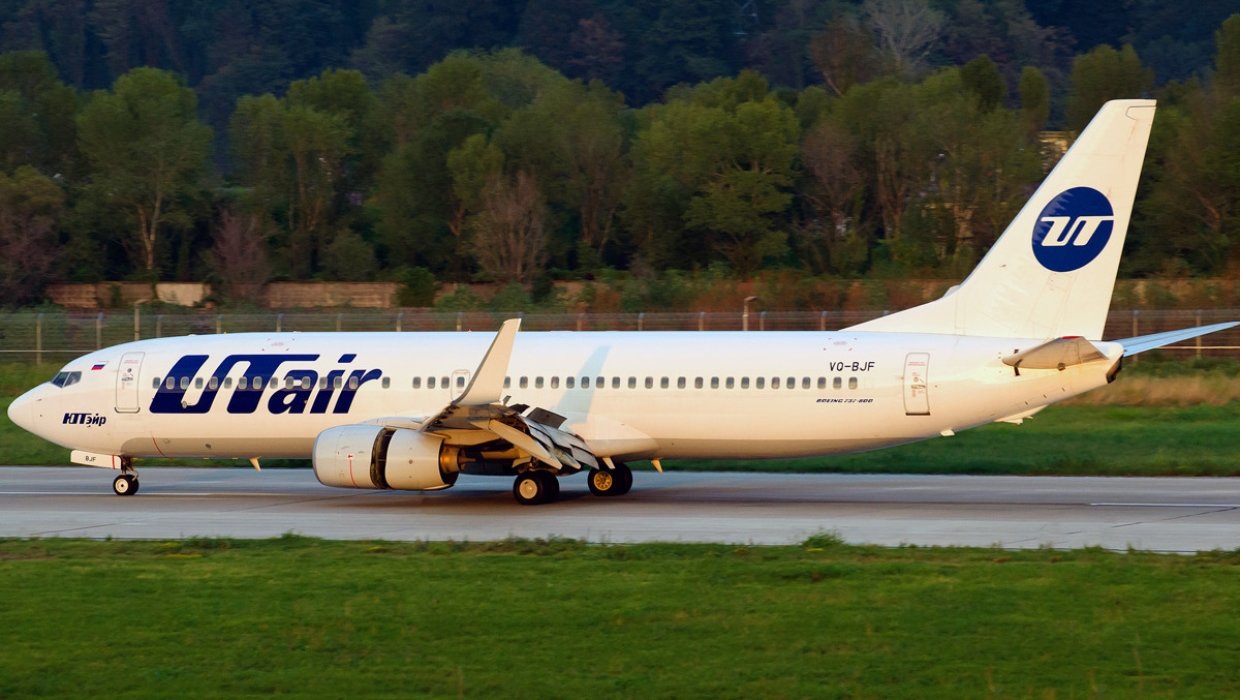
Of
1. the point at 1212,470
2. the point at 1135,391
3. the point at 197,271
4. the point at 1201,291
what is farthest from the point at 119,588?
the point at 197,271

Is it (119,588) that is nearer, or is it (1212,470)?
(119,588)

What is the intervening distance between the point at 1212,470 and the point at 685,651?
16989 mm

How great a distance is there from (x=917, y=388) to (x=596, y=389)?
4.75 metres

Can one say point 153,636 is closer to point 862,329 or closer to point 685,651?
point 685,651

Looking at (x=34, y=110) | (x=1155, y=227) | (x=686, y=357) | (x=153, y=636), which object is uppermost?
(x=34, y=110)

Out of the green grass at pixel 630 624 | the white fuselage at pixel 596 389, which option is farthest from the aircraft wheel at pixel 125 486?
the green grass at pixel 630 624

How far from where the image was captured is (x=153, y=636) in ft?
45.2

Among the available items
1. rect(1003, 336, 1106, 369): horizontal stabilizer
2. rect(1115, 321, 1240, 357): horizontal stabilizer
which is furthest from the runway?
rect(1115, 321, 1240, 357): horizontal stabilizer

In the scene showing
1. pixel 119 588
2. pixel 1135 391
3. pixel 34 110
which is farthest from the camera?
pixel 34 110

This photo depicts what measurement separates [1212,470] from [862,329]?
21.9ft

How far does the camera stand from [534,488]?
2445 centimetres

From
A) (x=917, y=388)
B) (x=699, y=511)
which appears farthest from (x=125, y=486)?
(x=917, y=388)

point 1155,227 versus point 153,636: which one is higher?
point 1155,227

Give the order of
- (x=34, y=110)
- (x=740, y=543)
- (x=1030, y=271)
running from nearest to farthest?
(x=740, y=543), (x=1030, y=271), (x=34, y=110)
